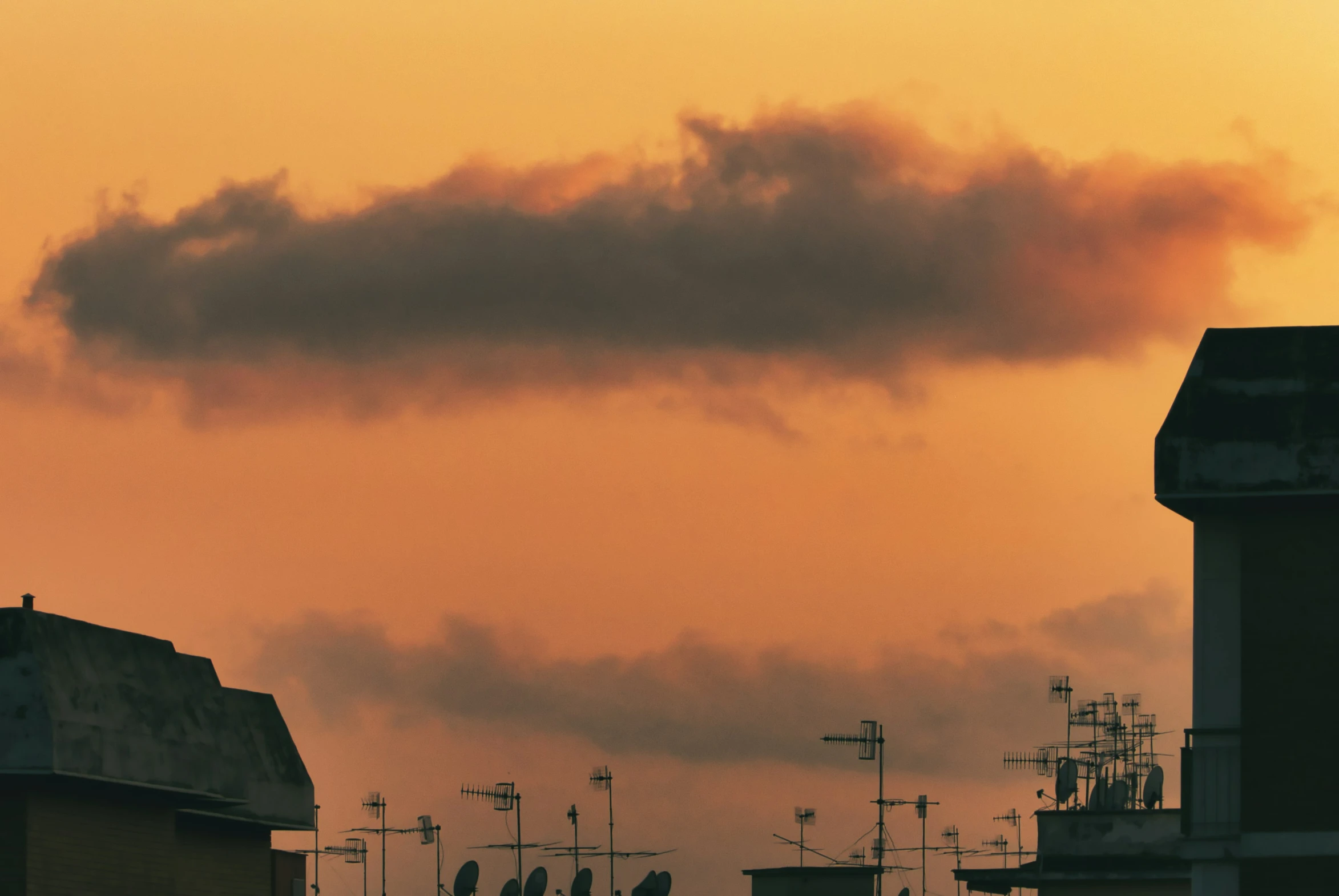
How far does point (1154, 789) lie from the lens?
65750 mm

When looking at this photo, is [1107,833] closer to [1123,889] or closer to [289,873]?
[1123,889]

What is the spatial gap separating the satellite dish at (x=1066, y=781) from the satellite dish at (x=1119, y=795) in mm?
1426

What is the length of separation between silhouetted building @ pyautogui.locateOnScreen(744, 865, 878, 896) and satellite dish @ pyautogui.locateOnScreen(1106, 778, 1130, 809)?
7942 millimetres

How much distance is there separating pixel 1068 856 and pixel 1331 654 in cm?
3023

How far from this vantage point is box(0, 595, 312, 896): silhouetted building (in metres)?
43.8

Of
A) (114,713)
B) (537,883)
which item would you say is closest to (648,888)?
(537,883)

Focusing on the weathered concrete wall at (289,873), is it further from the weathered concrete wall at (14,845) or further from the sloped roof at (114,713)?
the weathered concrete wall at (14,845)

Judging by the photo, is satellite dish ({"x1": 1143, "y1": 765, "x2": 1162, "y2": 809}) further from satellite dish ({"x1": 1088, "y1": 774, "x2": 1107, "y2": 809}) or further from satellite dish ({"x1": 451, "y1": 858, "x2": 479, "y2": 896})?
satellite dish ({"x1": 451, "y1": 858, "x2": 479, "y2": 896})

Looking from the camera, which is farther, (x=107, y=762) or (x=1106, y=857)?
(x=1106, y=857)

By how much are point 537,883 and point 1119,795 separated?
1934 centimetres

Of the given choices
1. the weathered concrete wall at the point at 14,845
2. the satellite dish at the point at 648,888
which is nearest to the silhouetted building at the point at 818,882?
the satellite dish at the point at 648,888

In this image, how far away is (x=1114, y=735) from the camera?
250ft

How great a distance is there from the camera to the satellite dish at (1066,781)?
67.8m

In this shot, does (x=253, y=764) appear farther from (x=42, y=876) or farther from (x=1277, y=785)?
(x=1277, y=785)
